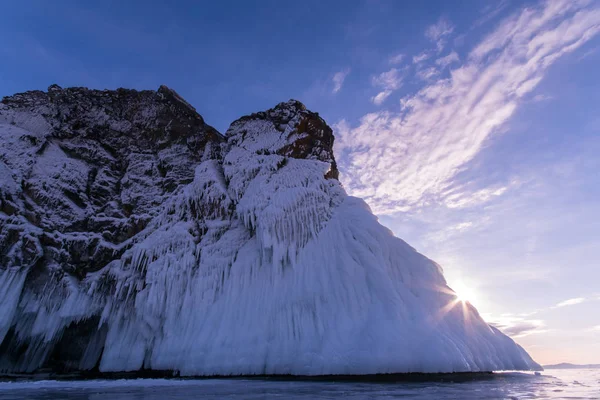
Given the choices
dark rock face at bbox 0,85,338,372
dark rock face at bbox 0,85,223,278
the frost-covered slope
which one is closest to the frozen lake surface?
the frost-covered slope

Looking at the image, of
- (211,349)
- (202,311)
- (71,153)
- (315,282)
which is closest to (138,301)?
(202,311)

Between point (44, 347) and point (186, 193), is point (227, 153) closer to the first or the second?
point (186, 193)

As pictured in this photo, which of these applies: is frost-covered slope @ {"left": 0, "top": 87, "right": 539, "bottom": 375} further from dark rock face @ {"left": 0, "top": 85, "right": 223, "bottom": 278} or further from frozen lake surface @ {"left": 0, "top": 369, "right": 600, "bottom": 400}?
frozen lake surface @ {"left": 0, "top": 369, "right": 600, "bottom": 400}

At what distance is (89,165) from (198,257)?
13896 mm

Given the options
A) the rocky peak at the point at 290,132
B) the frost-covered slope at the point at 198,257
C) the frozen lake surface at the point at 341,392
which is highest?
the rocky peak at the point at 290,132

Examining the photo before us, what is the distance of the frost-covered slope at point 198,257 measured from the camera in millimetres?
15836

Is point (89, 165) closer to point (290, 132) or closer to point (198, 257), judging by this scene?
point (198, 257)

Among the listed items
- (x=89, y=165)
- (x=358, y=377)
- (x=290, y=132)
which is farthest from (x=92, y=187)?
(x=358, y=377)

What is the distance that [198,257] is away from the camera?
22.6m

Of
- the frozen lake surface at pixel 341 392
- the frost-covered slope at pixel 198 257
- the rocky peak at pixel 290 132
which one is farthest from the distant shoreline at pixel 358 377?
the rocky peak at pixel 290 132

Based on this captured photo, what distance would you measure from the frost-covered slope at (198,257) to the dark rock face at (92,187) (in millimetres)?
98

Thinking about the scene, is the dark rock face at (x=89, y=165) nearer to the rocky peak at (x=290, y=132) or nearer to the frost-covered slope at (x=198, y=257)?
the frost-covered slope at (x=198, y=257)

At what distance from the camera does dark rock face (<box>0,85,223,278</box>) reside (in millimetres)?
25047

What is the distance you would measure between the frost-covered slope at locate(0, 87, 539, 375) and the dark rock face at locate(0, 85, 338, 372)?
0.10 m
